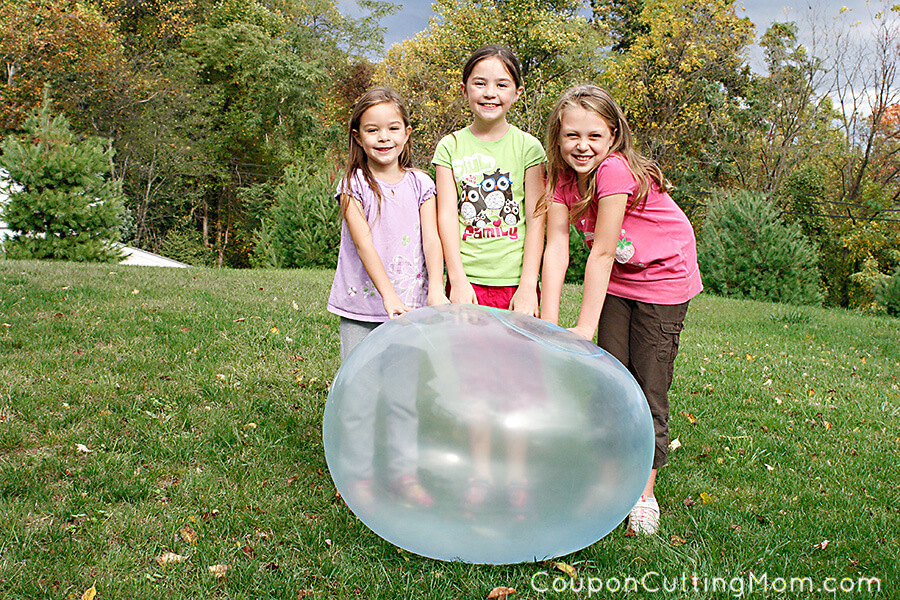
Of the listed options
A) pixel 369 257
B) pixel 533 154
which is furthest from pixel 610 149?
pixel 369 257

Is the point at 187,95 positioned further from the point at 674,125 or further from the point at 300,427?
the point at 300,427

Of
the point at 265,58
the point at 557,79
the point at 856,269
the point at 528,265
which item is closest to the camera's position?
the point at 528,265

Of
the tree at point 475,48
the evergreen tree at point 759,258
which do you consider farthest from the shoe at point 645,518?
the tree at point 475,48

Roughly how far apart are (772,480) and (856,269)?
88.3 ft

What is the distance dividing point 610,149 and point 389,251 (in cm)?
107

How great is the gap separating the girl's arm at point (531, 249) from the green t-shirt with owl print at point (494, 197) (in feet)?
0.10

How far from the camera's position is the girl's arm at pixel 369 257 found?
283 cm

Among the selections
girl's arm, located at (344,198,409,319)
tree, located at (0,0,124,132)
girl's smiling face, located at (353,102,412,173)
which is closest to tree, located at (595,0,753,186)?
tree, located at (0,0,124,132)

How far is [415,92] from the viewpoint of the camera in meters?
28.3

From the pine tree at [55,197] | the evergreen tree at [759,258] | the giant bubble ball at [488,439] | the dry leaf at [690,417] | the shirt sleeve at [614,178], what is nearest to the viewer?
the giant bubble ball at [488,439]

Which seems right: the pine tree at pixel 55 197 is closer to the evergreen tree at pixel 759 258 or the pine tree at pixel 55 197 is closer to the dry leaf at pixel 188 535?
the dry leaf at pixel 188 535

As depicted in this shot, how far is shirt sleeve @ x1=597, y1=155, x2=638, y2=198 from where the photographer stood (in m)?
2.57

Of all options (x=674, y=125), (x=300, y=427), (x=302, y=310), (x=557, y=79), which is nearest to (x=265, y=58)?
(x=557, y=79)

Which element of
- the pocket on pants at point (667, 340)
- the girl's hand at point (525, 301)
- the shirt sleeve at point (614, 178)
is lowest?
the pocket on pants at point (667, 340)
